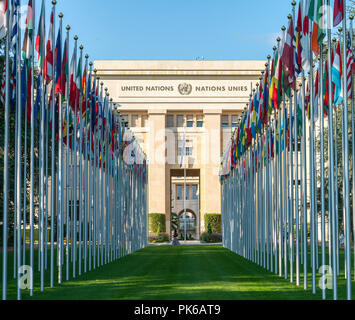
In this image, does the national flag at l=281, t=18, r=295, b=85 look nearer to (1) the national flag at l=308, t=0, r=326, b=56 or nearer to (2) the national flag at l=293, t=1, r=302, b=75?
(2) the national flag at l=293, t=1, r=302, b=75

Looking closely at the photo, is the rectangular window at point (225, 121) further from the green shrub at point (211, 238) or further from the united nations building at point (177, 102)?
the green shrub at point (211, 238)

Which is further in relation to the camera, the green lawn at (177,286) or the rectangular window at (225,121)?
the rectangular window at (225,121)

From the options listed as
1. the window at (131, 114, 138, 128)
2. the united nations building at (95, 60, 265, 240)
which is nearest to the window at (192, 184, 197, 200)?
the united nations building at (95, 60, 265, 240)

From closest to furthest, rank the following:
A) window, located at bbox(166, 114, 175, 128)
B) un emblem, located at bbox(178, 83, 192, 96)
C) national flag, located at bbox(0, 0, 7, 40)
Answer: national flag, located at bbox(0, 0, 7, 40) < un emblem, located at bbox(178, 83, 192, 96) < window, located at bbox(166, 114, 175, 128)

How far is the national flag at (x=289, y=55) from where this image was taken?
64.3ft

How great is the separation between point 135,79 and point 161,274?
60799mm

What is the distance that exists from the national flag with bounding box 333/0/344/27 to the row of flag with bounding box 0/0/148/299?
25.1 ft

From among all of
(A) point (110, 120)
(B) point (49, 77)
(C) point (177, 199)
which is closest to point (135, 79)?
(C) point (177, 199)

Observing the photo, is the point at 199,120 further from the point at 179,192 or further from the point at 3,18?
the point at 3,18

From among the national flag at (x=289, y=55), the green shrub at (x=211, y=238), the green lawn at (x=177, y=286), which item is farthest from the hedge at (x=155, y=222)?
the national flag at (x=289, y=55)

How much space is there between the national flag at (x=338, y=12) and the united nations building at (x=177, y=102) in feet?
215

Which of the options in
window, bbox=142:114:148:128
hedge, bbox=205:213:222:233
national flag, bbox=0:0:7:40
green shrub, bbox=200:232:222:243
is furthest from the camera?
window, bbox=142:114:148:128

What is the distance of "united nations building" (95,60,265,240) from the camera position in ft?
268
